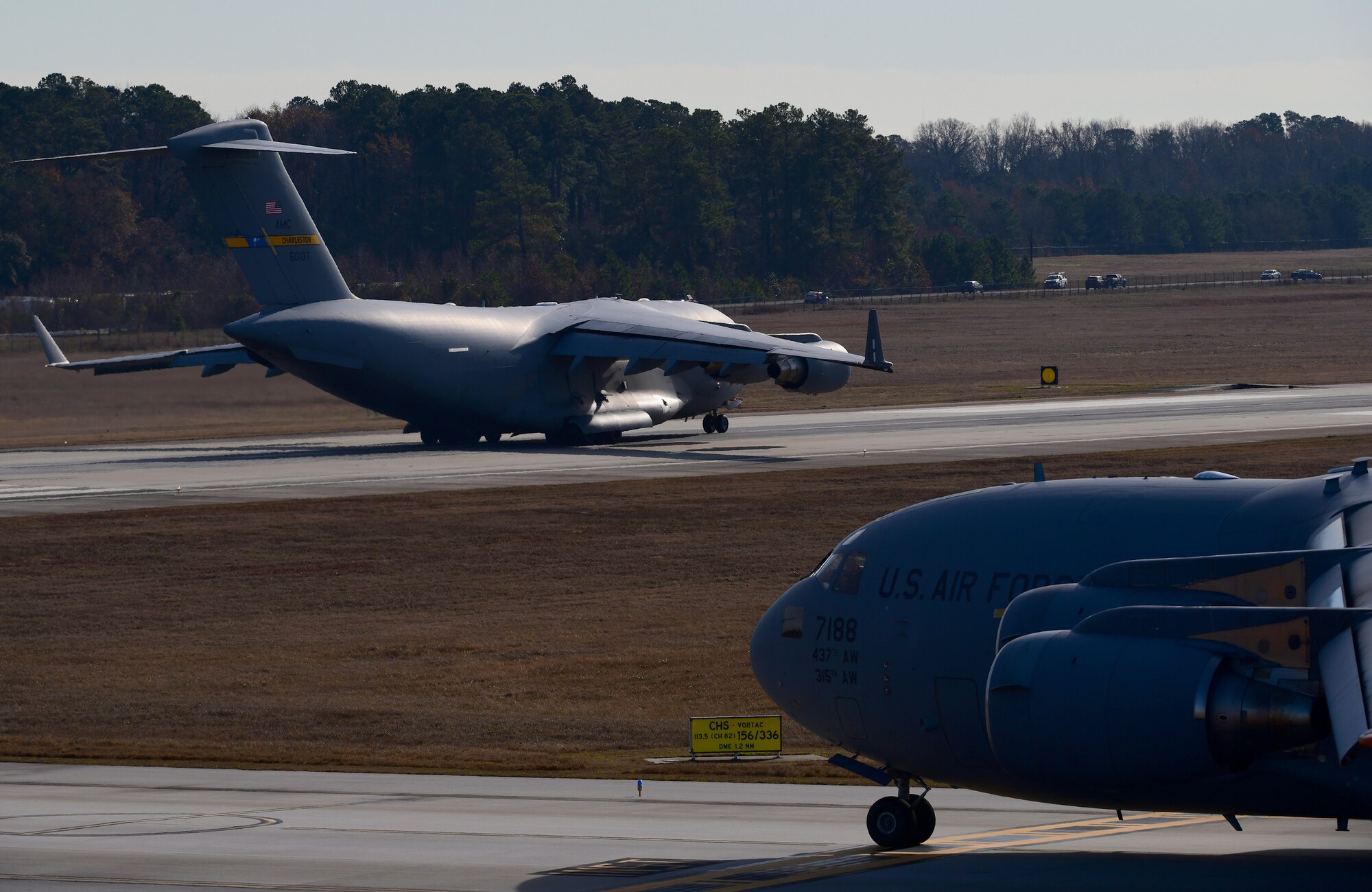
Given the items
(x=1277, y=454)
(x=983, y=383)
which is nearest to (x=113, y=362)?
(x=1277, y=454)

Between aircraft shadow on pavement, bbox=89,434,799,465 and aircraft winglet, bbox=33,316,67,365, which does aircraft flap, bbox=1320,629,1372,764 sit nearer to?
aircraft shadow on pavement, bbox=89,434,799,465

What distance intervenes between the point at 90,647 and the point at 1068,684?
2435 cm

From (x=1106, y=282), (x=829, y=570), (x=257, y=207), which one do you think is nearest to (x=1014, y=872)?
(x=829, y=570)

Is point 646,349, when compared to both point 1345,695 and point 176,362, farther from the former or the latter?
point 1345,695

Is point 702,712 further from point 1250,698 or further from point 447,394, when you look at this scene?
point 447,394

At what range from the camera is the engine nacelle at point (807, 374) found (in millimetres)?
63188

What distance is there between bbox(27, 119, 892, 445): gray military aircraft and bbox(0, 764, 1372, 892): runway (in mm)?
36747

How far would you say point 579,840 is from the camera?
1853cm

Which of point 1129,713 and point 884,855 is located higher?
point 1129,713

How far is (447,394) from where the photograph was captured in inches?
2454

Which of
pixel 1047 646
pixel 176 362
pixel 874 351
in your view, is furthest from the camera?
pixel 176 362

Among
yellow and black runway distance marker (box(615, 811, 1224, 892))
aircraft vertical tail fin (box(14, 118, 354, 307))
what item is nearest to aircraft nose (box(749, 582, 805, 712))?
yellow and black runway distance marker (box(615, 811, 1224, 892))

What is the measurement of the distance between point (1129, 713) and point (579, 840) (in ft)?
24.0

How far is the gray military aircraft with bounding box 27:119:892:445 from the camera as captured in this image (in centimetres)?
5856
